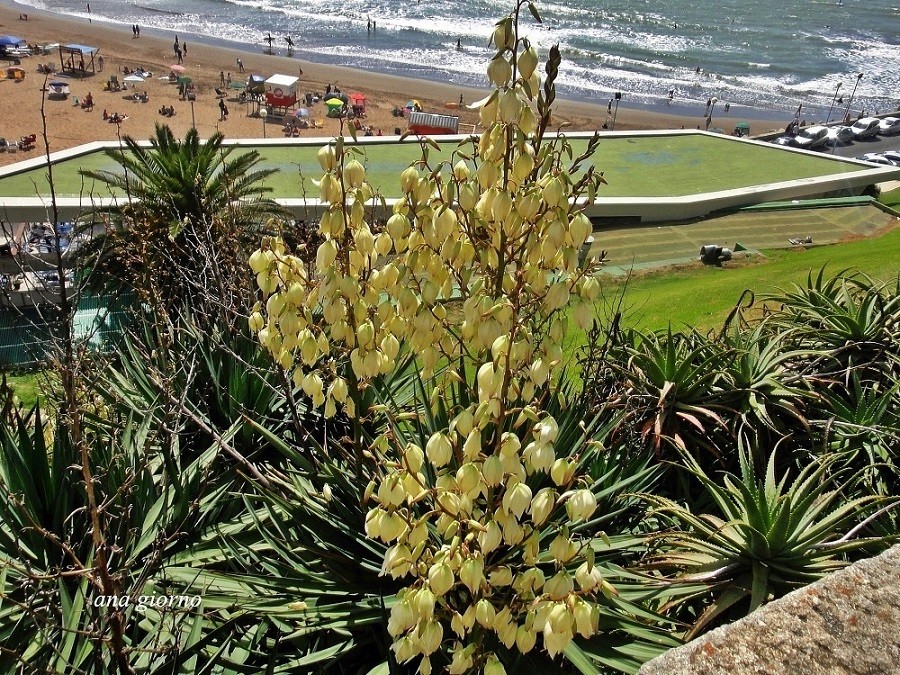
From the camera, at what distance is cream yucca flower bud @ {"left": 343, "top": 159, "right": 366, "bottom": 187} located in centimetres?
285

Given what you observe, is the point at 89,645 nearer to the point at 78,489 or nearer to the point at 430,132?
the point at 78,489

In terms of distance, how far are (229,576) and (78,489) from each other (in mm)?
1282

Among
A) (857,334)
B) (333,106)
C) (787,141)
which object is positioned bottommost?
(333,106)

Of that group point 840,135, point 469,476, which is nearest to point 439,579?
point 469,476

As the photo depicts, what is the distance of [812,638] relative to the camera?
74.3 inches

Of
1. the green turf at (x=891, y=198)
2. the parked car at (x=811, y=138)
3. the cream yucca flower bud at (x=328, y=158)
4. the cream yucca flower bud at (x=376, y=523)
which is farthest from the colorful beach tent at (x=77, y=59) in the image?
the cream yucca flower bud at (x=376, y=523)

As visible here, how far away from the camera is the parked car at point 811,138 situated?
30.7 m

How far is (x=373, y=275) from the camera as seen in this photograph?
10.1 feet

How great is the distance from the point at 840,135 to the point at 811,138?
171 centimetres

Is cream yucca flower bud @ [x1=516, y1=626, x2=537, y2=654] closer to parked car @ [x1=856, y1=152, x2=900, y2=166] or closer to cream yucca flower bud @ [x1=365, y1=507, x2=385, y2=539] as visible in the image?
cream yucca flower bud @ [x1=365, y1=507, x2=385, y2=539]

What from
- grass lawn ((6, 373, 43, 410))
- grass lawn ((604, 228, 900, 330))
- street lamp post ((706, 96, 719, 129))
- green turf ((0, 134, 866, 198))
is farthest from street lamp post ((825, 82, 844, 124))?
grass lawn ((6, 373, 43, 410))

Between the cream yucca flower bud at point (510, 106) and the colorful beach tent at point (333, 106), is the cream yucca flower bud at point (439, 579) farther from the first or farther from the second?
the colorful beach tent at point (333, 106)

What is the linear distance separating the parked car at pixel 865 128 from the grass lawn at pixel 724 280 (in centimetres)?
2216

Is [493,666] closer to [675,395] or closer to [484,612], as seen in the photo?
[484,612]
